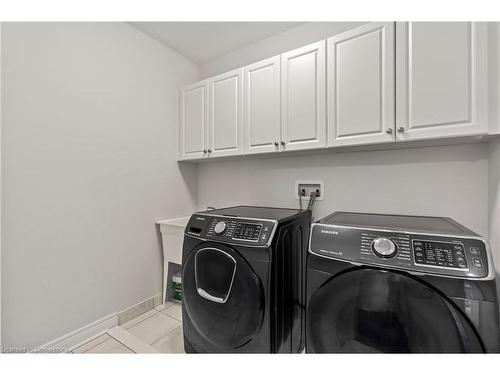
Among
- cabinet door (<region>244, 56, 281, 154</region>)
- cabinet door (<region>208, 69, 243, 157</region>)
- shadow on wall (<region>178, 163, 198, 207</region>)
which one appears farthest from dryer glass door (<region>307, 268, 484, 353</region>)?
shadow on wall (<region>178, 163, 198, 207</region>)

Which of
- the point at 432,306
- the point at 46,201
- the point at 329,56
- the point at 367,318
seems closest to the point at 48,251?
the point at 46,201

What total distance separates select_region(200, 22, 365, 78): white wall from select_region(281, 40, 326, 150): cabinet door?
413 millimetres

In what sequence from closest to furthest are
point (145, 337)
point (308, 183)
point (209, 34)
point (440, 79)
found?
point (440, 79), point (145, 337), point (308, 183), point (209, 34)

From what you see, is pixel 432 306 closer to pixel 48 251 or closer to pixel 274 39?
pixel 48 251

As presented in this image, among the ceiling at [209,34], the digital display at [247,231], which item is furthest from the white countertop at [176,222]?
the ceiling at [209,34]

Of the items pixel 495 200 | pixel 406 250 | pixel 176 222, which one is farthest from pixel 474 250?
pixel 176 222

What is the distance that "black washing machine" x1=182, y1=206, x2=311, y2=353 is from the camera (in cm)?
109

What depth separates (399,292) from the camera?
812 millimetres

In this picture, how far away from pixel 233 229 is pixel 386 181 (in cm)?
110

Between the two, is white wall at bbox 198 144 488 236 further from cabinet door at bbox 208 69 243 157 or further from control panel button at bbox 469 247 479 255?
control panel button at bbox 469 247 479 255

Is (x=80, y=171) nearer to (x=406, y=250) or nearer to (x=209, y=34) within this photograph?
(x=209, y=34)

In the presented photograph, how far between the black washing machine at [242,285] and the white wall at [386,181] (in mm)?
501

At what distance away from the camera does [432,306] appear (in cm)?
77
